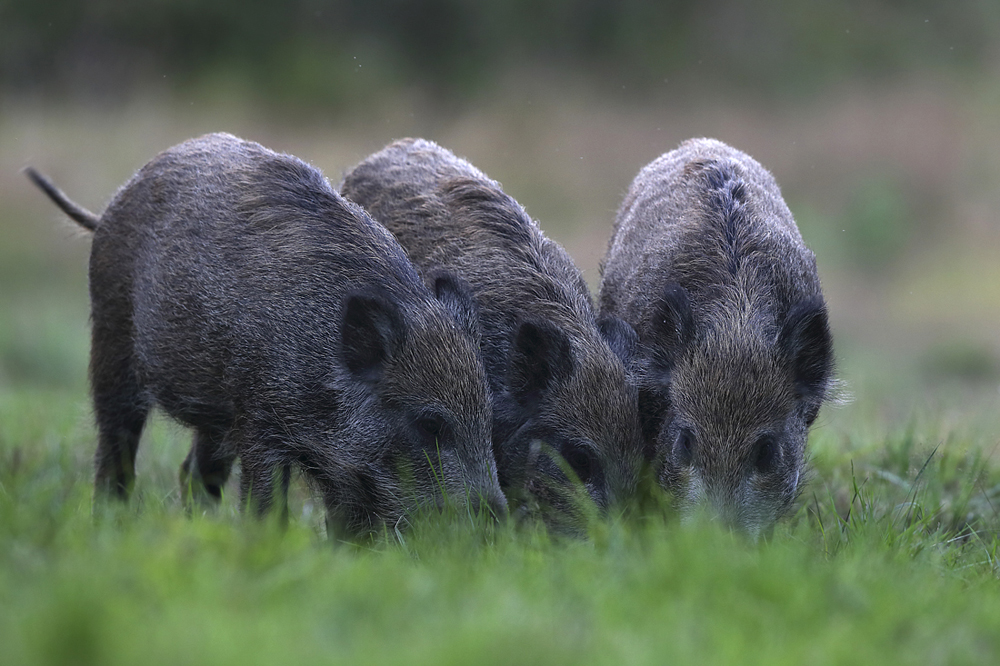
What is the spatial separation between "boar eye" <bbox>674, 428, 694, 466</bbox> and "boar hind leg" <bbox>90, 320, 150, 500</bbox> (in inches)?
107

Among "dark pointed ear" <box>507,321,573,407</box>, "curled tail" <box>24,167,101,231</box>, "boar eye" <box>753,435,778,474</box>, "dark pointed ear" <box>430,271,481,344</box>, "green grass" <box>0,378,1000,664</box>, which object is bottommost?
"green grass" <box>0,378,1000,664</box>

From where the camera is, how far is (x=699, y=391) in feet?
15.2

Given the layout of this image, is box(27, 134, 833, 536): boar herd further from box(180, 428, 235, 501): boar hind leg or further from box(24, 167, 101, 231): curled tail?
box(24, 167, 101, 231): curled tail

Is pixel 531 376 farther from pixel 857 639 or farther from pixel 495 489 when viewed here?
pixel 857 639

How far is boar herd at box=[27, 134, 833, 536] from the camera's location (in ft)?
15.0

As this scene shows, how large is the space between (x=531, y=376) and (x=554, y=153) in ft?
42.0

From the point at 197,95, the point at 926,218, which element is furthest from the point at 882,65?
the point at 197,95

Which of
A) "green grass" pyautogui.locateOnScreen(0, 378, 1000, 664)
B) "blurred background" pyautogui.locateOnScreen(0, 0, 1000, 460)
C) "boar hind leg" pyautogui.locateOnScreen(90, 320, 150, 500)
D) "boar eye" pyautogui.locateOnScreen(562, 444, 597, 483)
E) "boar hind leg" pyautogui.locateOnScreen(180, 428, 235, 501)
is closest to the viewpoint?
"green grass" pyautogui.locateOnScreen(0, 378, 1000, 664)

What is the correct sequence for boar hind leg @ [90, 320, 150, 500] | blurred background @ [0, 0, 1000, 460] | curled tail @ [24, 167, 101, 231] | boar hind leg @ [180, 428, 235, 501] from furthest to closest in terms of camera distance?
blurred background @ [0, 0, 1000, 460], curled tail @ [24, 167, 101, 231], boar hind leg @ [180, 428, 235, 501], boar hind leg @ [90, 320, 150, 500]

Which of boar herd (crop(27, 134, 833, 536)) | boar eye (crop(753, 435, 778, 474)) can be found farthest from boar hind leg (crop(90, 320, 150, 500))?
boar eye (crop(753, 435, 778, 474))

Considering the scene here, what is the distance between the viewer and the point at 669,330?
4.93 meters

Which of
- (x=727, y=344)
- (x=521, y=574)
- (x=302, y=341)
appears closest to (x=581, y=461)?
(x=727, y=344)

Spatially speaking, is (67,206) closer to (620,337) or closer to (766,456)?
(620,337)

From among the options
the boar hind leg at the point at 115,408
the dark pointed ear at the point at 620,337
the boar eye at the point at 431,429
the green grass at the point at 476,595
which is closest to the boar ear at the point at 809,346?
the dark pointed ear at the point at 620,337
